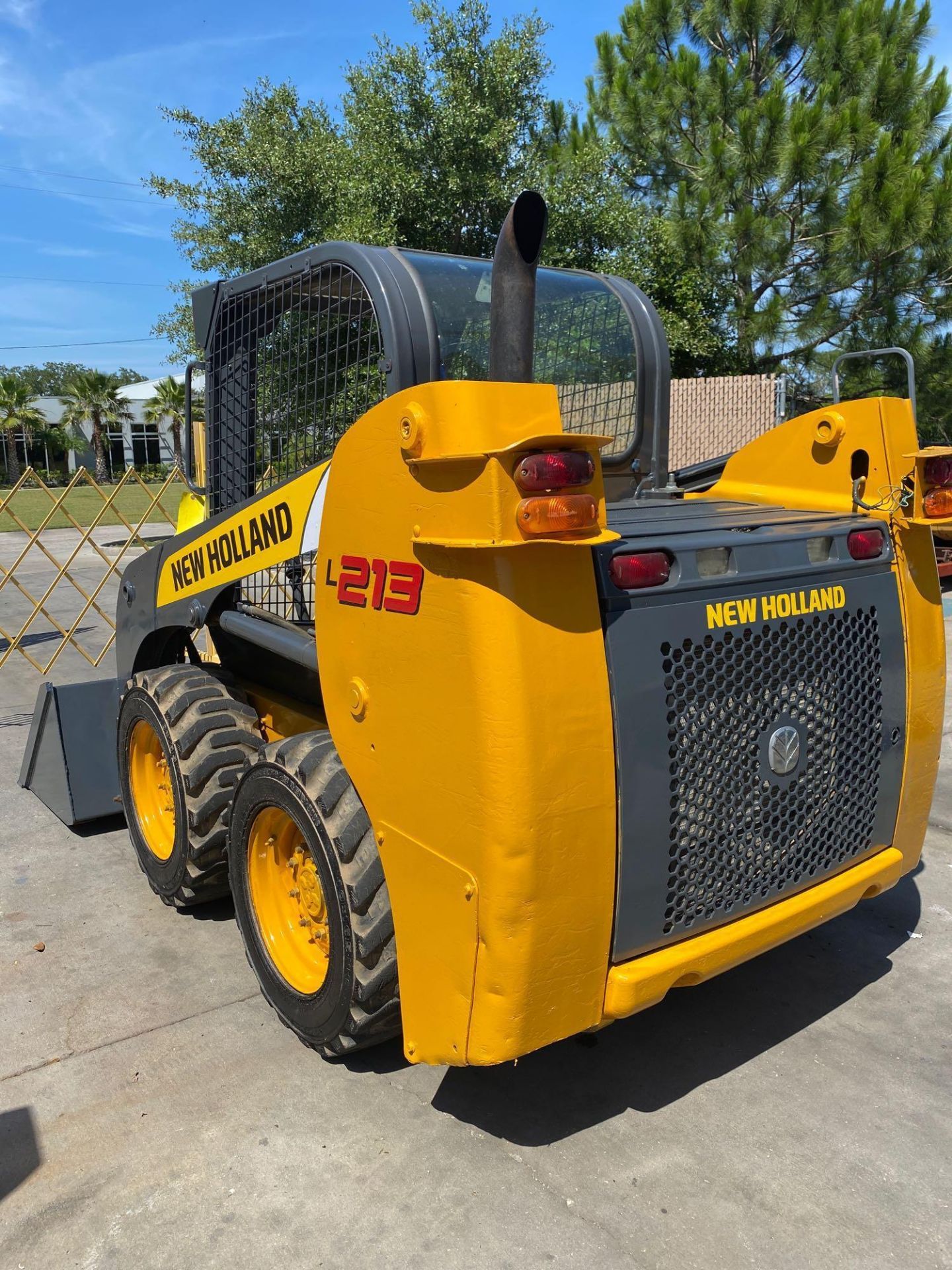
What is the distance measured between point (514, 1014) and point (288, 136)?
16.1 metres

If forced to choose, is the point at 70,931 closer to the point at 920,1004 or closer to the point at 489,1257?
the point at 489,1257

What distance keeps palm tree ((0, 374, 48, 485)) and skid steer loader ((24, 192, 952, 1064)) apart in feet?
150

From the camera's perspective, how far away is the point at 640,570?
100 inches

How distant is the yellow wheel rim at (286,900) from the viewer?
10.6 ft

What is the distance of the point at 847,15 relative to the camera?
14.5 m

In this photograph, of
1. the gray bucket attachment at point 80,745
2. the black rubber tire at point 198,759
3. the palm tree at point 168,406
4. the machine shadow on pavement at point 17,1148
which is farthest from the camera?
the palm tree at point 168,406

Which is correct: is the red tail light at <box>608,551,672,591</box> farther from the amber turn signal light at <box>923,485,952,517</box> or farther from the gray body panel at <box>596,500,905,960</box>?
the amber turn signal light at <box>923,485,952,517</box>

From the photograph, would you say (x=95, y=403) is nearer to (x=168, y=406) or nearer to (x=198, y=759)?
(x=168, y=406)

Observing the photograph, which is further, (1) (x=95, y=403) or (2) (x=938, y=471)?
(1) (x=95, y=403)

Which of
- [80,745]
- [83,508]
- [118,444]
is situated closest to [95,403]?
[118,444]

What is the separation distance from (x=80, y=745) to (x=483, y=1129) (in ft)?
10.3

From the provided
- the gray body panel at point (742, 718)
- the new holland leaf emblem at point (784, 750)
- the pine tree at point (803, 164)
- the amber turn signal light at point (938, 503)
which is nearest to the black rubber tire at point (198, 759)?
the gray body panel at point (742, 718)

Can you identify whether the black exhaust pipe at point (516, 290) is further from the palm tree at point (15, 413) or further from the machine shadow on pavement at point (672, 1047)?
the palm tree at point (15, 413)

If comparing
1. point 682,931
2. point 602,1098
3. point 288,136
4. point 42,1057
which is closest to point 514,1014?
point 682,931
